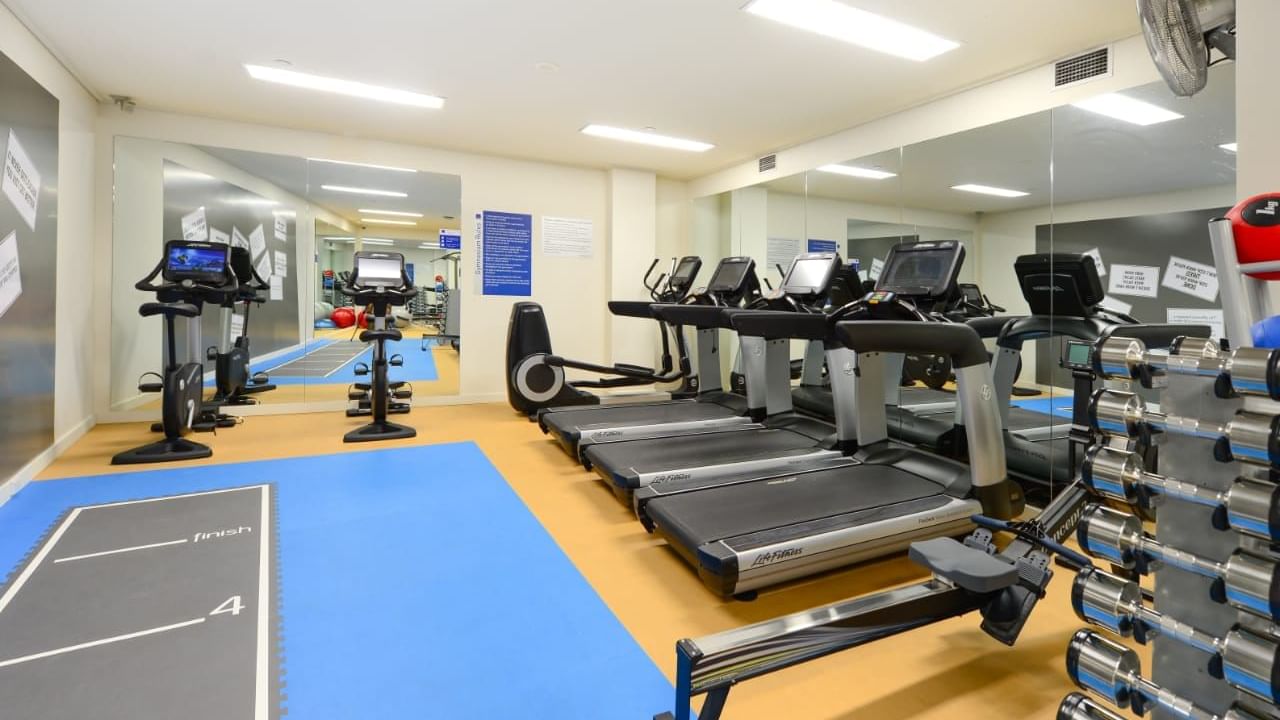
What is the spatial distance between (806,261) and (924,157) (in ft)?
4.77

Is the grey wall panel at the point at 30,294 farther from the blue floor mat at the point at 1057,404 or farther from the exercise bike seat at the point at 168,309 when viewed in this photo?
the blue floor mat at the point at 1057,404

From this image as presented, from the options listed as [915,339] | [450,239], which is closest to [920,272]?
[915,339]

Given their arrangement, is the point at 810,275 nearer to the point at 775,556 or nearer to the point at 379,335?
the point at 775,556

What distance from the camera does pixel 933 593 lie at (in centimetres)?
181

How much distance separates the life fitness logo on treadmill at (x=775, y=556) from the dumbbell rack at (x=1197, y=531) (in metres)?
1.17

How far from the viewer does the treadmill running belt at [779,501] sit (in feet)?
7.88

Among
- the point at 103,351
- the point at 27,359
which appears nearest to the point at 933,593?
the point at 27,359

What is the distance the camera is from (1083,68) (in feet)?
12.1

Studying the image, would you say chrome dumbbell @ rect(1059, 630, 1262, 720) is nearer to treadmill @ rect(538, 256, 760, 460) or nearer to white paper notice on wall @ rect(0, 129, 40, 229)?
treadmill @ rect(538, 256, 760, 460)

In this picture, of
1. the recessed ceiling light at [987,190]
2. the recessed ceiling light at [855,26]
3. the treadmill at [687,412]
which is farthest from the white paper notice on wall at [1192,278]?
the treadmill at [687,412]

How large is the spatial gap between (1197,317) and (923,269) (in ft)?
4.01

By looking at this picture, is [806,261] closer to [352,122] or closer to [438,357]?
[352,122]

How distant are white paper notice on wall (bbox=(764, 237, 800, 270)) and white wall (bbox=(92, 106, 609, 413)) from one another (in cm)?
199

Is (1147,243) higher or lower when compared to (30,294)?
higher
